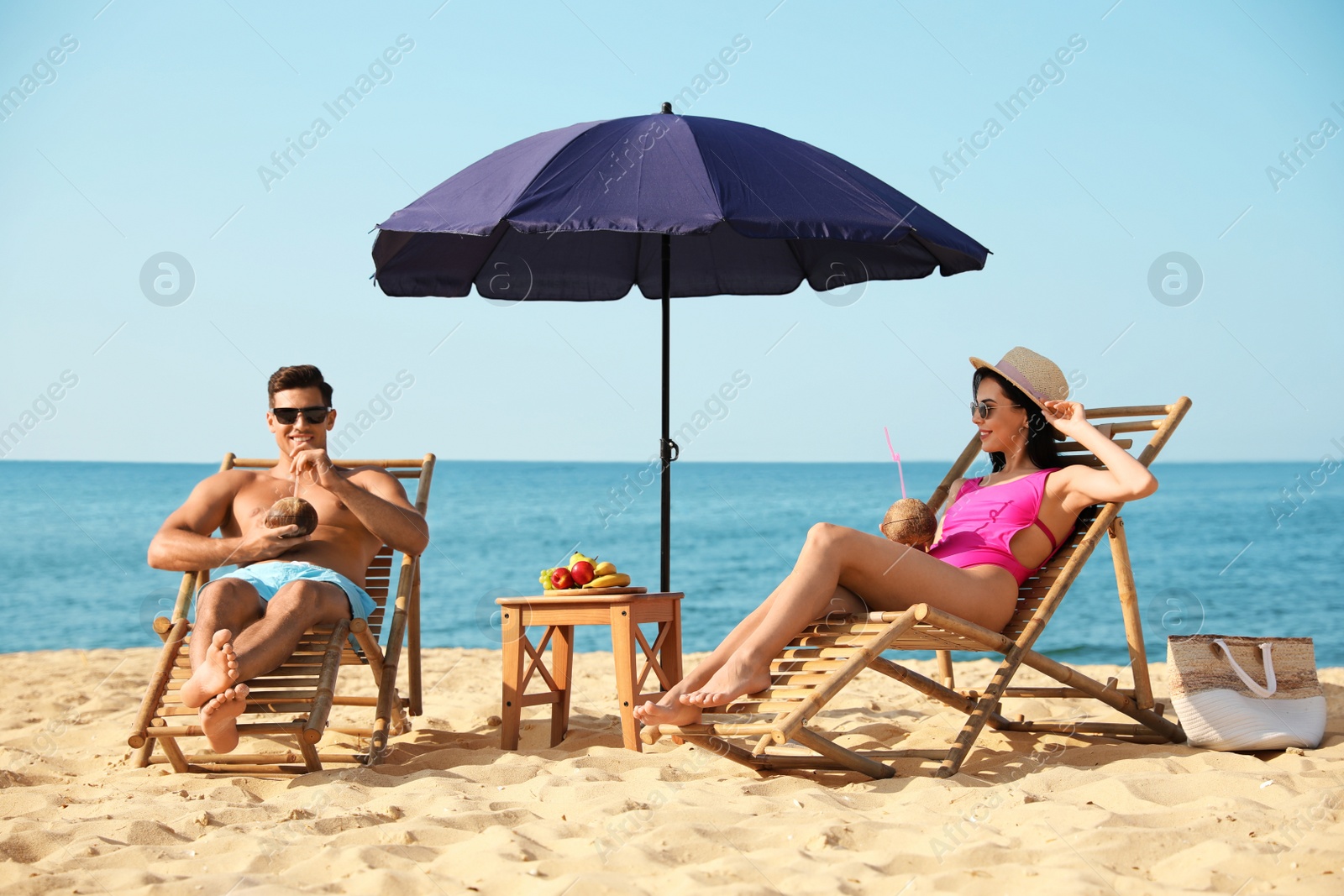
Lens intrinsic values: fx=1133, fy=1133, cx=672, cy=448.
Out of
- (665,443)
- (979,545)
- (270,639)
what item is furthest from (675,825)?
(665,443)

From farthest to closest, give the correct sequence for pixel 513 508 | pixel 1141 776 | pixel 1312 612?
pixel 513 508
pixel 1312 612
pixel 1141 776

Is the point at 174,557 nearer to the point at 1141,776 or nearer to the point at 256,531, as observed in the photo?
the point at 256,531

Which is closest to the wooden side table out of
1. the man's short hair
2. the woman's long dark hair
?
the man's short hair

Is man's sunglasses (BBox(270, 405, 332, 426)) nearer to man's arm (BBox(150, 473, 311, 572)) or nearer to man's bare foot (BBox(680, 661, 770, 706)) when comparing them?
man's arm (BBox(150, 473, 311, 572))

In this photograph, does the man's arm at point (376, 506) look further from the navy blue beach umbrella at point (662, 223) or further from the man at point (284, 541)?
the navy blue beach umbrella at point (662, 223)

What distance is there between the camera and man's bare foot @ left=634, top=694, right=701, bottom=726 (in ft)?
10.1

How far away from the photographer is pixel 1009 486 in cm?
401

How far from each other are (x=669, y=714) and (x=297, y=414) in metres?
1.86

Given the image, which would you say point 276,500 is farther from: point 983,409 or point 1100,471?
point 1100,471

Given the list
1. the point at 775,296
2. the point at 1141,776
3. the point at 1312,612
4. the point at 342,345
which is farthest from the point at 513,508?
the point at 1141,776

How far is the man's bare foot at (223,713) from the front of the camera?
3.14m

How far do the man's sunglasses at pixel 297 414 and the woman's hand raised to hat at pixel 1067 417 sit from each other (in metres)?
2.57

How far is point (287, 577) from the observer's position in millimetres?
3766

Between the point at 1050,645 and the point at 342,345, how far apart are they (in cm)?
1627
